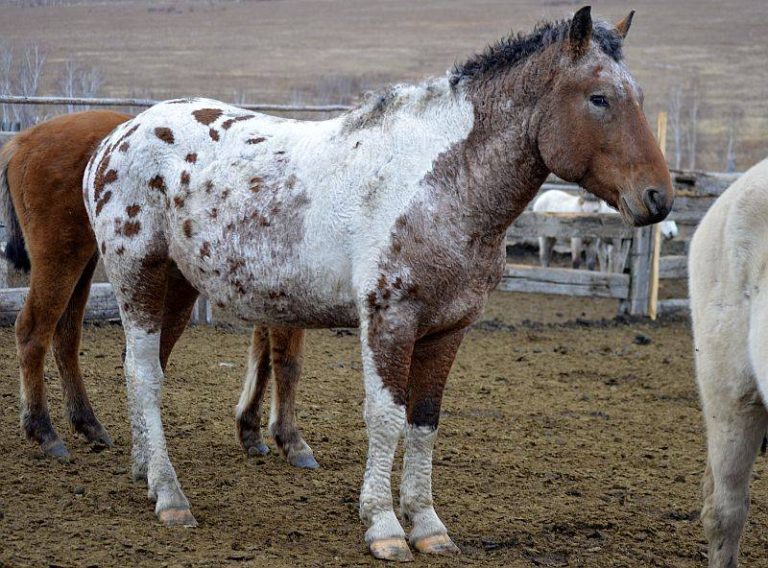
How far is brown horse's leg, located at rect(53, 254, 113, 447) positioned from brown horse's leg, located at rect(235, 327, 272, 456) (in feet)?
2.55

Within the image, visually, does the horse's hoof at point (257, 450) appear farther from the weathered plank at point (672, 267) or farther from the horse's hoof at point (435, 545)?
the weathered plank at point (672, 267)

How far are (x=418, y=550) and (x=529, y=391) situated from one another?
10.9 feet

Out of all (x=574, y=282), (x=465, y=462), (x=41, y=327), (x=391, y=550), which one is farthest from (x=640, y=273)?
(x=391, y=550)

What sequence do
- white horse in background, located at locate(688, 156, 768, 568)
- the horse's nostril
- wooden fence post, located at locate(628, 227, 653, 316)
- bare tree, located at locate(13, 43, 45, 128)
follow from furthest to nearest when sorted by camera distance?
bare tree, located at locate(13, 43, 45, 128) → wooden fence post, located at locate(628, 227, 653, 316) → the horse's nostril → white horse in background, located at locate(688, 156, 768, 568)

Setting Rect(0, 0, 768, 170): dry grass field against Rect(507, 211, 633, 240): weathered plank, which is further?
Rect(0, 0, 768, 170): dry grass field

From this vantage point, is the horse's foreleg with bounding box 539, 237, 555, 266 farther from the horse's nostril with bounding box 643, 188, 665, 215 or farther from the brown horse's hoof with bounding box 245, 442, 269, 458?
the horse's nostril with bounding box 643, 188, 665, 215

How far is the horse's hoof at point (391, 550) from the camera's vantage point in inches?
143

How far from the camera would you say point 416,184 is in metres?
3.67

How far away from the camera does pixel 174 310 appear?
4738mm

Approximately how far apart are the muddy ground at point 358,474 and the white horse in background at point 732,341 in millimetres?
663

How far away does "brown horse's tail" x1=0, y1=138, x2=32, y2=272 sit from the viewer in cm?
518

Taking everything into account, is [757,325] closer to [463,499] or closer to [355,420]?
[463,499]

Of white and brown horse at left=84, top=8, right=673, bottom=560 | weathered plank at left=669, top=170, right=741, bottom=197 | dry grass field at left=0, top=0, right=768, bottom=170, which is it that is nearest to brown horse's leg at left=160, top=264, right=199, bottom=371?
white and brown horse at left=84, top=8, right=673, bottom=560

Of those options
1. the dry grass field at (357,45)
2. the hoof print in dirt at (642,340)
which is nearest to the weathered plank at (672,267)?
the hoof print in dirt at (642,340)
